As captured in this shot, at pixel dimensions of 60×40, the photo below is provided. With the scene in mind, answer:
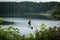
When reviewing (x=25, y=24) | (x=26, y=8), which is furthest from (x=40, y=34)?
(x=26, y=8)

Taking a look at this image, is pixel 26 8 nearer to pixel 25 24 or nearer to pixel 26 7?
pixel 26 7

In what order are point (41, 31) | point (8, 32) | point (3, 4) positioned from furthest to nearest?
point (3, 4) < point (41, 31) < point (8, 32)

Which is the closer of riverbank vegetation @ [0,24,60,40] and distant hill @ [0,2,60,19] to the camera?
riverbank vegetation @ [0,24,60,40]

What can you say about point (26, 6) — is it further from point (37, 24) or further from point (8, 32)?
point (8, 32)

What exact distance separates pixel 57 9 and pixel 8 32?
93 cm

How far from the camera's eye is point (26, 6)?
2.28 m

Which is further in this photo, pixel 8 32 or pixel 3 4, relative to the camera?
pixel 3 4

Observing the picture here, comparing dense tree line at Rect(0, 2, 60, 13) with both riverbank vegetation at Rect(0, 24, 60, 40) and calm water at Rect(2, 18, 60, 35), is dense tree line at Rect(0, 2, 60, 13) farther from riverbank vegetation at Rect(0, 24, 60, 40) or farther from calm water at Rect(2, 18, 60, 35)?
riverbank vegetation at Rect(0, 24, 60, 40)

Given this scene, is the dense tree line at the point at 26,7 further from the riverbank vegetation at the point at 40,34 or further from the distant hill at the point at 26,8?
Result: the riverbank vegetation at the point at 40,34

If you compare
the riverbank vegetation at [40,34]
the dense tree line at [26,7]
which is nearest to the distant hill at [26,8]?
the dense tree line at [26,7]

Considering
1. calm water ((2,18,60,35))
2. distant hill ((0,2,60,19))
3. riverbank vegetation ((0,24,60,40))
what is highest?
distant hill ((0,2,60,19))

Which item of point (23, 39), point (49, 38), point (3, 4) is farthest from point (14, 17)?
point (49, 38)

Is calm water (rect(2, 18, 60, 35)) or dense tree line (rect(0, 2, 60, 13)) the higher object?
dense tree line (rect(0, 2, 60, 13))

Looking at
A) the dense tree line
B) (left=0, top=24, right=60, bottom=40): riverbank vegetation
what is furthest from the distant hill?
(left=0, top=24, right=60, bottom=40): riverbank vegetation
